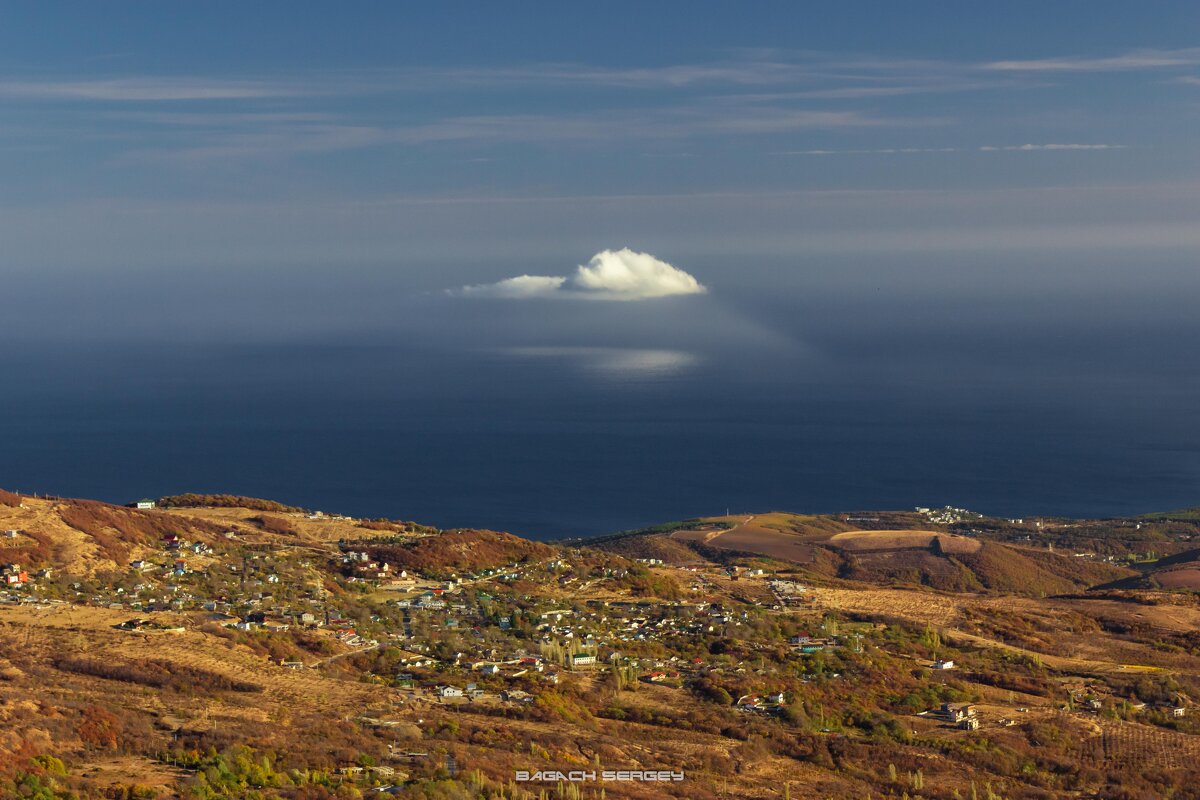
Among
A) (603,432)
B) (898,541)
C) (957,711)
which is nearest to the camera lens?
(957,711)

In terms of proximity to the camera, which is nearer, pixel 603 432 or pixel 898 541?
pixel 898 541

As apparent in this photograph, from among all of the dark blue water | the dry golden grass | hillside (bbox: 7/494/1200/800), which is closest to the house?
hillside (bbox: 7/494/1200/800)

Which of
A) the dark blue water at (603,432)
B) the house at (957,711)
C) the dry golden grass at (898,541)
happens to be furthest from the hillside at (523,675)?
the dark blue water at (603,432)

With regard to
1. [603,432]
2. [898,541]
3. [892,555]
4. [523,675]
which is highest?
[603,432]

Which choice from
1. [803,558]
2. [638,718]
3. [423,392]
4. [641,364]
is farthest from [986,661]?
[641,364]

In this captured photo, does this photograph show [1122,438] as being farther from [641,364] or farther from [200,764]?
[200,764]

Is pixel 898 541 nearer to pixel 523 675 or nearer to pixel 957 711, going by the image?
pixel 957 711

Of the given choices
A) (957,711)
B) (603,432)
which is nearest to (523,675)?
(957,711)

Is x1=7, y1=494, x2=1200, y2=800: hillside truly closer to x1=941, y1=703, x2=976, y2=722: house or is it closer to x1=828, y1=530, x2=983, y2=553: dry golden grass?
x1=941, y1=703, x2=976, y2=722: house
